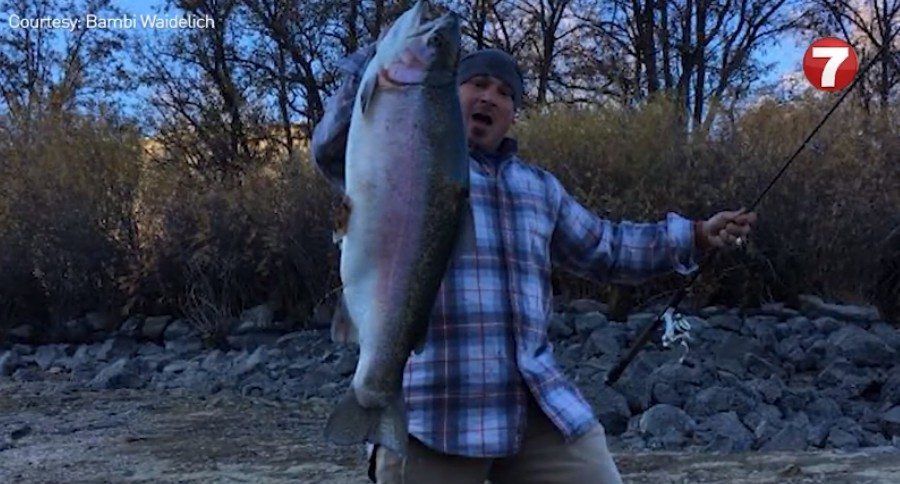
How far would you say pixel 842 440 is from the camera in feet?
27.8

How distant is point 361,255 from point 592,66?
919 inches

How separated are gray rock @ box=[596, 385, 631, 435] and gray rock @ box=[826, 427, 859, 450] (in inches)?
60.3

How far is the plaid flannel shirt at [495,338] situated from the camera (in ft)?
9.11

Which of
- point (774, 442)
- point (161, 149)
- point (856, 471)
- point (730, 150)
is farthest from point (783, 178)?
point (161, 149)

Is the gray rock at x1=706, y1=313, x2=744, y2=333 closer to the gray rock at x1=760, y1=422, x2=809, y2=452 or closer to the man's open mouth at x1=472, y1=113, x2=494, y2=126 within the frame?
the gray rock at x1=760, y1=422, x2=809, y2=452

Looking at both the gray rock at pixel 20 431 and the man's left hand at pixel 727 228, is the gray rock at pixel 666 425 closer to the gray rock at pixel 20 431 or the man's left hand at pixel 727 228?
the gray rock at pixel 20 431

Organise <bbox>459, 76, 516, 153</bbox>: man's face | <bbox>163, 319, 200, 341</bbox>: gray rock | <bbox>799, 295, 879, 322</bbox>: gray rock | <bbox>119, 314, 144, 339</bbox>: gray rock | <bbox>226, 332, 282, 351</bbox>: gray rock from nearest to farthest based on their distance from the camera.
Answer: <bbox>459, 76, 516, 153</bbox>: man's face < <bbox>799, 295, 879, 322</bbox>: gray rock < <bbox>226, 332, 282, 351</bbox>: gray rock < <bbox>163, 319, 200, 341</bbox>: gray rock < <bbox>119, 314, 144, 339</bbox>: gray rock

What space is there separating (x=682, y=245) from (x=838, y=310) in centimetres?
1025

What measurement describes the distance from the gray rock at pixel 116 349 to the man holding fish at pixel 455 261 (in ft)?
41.8

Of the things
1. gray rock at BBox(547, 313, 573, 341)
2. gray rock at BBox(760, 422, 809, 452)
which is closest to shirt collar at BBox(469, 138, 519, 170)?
gray rock at BBox(760, 422, 809, 452)

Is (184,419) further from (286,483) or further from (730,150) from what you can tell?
(730,150)

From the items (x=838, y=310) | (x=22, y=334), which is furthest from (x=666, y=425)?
(x=22, y=334)

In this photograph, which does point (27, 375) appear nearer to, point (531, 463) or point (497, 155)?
point (497, 155)

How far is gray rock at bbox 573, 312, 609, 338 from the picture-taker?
493 inches
